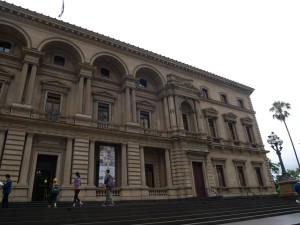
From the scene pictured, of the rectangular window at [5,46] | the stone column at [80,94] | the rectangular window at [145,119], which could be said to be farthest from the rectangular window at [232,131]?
the rectangular window at [5,46]

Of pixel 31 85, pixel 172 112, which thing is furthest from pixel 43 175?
pixel 172 112

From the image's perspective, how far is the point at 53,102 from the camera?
18.1 metres

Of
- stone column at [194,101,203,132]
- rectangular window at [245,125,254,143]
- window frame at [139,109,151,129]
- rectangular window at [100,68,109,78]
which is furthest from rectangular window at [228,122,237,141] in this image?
rectangular window at [100,68,109,78]

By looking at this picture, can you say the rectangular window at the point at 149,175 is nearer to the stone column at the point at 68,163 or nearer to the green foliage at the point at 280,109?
the stone column at the point at 68,163

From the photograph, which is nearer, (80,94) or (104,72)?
(80,94)

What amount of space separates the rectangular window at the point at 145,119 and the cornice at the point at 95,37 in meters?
6.23

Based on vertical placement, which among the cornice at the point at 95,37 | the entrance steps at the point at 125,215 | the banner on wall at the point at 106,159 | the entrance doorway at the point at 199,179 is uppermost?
the cornice at the point at 95,37

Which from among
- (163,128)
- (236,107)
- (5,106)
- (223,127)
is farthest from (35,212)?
(236,107)

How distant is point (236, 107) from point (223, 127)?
4673 mm

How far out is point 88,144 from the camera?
16.7 m

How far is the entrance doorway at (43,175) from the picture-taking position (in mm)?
15164

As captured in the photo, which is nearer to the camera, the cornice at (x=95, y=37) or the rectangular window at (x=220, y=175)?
the cornice at (x=95, y=37)

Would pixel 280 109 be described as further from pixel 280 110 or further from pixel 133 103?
pixel 133 103

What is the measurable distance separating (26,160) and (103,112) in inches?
305
